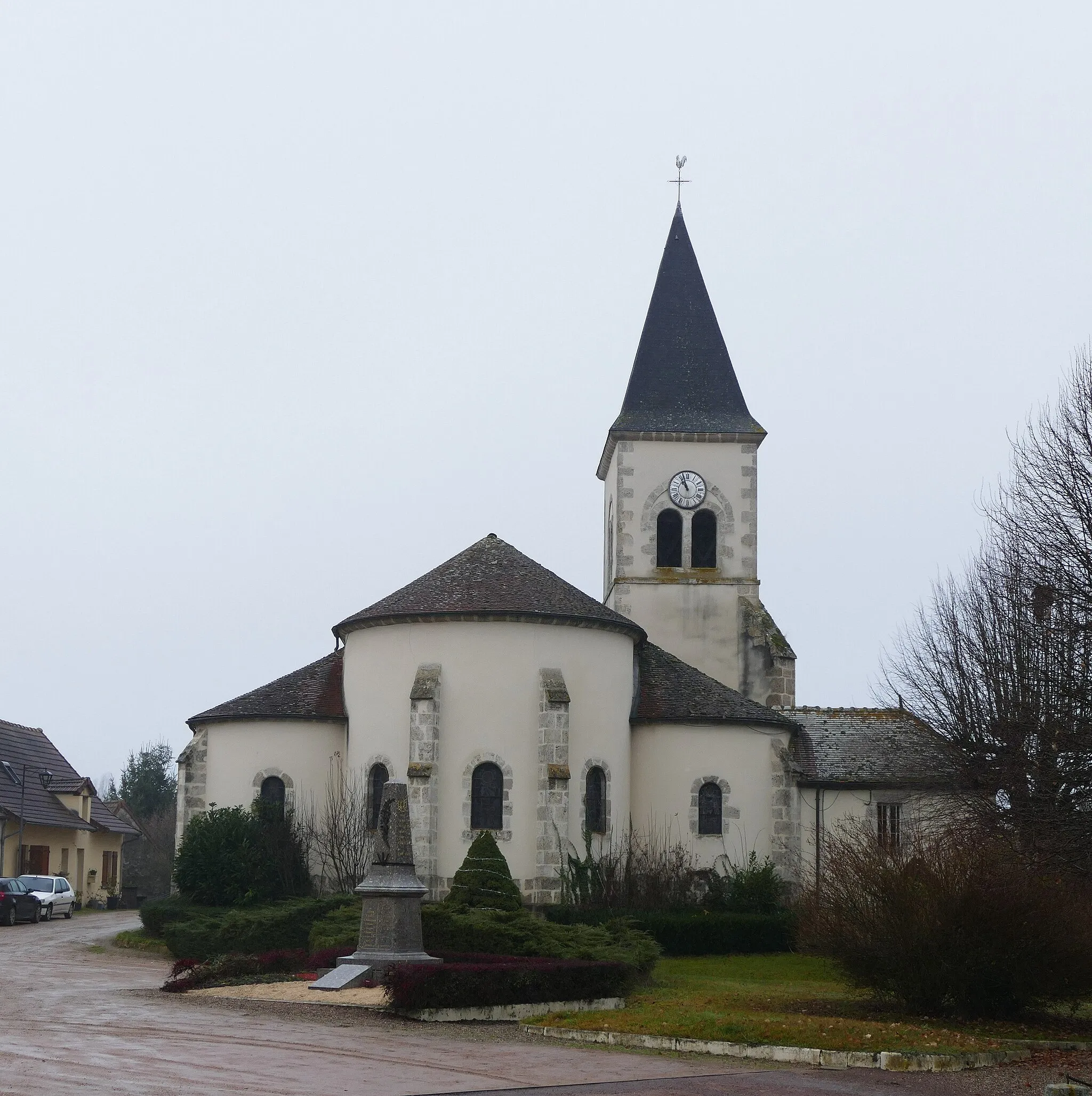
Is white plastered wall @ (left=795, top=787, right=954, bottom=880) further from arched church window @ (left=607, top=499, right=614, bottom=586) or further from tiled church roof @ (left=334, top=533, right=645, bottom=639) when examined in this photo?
arched church window @ (left=607, top=499, right=614, bottom=586)

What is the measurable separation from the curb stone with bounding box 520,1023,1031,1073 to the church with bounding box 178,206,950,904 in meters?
12.1

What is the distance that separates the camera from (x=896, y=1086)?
14273 mm

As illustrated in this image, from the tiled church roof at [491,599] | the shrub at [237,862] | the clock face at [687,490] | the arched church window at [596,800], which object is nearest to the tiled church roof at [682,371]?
the clock face at [687,490]

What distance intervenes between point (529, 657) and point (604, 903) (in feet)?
18.0

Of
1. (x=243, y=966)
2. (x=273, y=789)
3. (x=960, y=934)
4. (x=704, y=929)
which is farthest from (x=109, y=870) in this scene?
(x=960, y=934)

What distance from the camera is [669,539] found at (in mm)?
45219

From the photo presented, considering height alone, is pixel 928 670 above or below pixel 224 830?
above

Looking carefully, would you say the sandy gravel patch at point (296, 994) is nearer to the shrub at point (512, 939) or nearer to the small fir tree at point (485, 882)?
the shrub at point (512, 939)

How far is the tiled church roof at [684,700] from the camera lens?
3525 cm

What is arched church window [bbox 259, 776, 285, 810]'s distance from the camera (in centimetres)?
3512

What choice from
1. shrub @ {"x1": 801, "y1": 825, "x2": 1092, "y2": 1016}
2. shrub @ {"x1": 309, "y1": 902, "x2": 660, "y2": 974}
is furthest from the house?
shrub @ {"x1": 801, "y1": 825, "x2": 1092, "y2": 1016}

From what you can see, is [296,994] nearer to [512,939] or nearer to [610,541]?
[512,939]

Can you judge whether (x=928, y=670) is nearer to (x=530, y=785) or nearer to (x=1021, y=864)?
(x=530, y=785)

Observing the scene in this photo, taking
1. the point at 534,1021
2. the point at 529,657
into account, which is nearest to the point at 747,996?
the point at 534,1021
